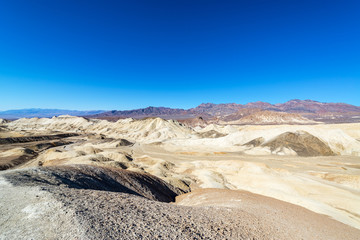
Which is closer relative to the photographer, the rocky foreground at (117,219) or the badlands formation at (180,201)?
Result: the rocky foreground at (117,219)

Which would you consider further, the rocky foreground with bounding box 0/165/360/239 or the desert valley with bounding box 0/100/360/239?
the desert valley with bounding box 0/100/360/239

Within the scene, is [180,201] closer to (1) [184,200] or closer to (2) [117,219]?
(1) [184,200]

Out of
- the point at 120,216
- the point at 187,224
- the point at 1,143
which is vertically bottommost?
the point at 1,143

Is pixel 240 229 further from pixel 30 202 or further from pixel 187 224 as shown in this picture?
pixel 30 202

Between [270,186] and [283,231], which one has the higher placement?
[283,231]

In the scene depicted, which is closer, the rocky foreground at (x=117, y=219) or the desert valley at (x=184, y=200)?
the rocky foreground at (x=117, y=219)

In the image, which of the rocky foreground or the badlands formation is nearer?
the rocky foreground

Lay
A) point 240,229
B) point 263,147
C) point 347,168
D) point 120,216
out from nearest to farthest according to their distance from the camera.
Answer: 1. point 120,216
2. point 240,229
3. point 347,168
4. point 263,147

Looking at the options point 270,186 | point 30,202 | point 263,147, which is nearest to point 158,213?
point 30,202

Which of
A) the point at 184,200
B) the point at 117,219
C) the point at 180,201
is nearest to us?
the point at 117,219

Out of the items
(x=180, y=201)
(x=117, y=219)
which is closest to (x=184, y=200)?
(x=180, y=201)

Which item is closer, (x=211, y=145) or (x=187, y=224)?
(x=187, y=224)
